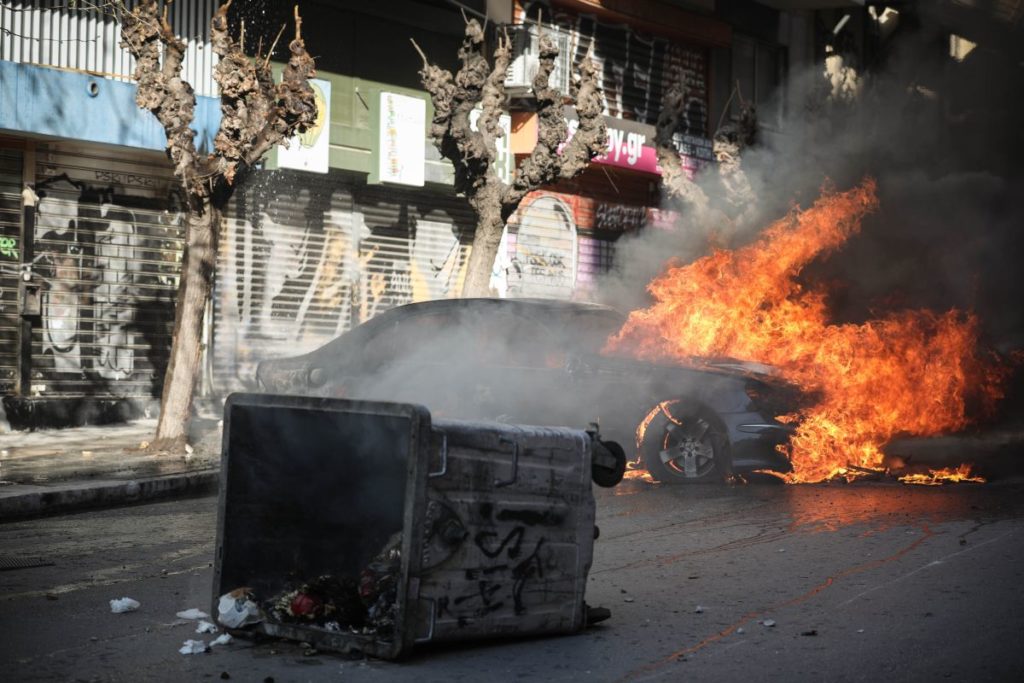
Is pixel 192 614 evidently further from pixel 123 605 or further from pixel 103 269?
pixel 103 269

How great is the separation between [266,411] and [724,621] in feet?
Answer: 7.67

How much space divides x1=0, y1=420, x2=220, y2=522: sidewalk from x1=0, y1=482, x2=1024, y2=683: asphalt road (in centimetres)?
32

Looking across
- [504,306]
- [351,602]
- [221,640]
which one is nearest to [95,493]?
[504,306]

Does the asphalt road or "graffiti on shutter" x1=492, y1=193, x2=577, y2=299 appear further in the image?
"graffiti on shutter" x1=492, y1=193, x2=577, y2=299

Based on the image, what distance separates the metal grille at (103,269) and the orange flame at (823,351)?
22.3 ft

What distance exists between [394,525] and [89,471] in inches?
251

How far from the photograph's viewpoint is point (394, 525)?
559 centimetres

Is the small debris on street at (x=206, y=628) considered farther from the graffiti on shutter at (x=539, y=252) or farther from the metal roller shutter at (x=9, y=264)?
the graffiti on shutter at (x=539, y=252)

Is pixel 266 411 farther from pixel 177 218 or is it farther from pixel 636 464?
pixel 177 218

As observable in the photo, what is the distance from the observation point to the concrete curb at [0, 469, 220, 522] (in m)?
9.31

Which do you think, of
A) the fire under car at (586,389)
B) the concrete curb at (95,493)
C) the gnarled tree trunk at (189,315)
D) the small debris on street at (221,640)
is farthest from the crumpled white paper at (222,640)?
the gnarled tree trunk at (189,315)

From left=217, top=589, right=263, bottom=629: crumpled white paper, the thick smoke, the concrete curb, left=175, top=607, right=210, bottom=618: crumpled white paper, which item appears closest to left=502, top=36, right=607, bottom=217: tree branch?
the thick smoke

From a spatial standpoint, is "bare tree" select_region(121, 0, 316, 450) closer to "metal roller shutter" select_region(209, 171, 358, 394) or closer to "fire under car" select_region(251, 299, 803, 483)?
"fire under car" select_region(251, 299, 803, 483)

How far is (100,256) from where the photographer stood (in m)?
16.0
